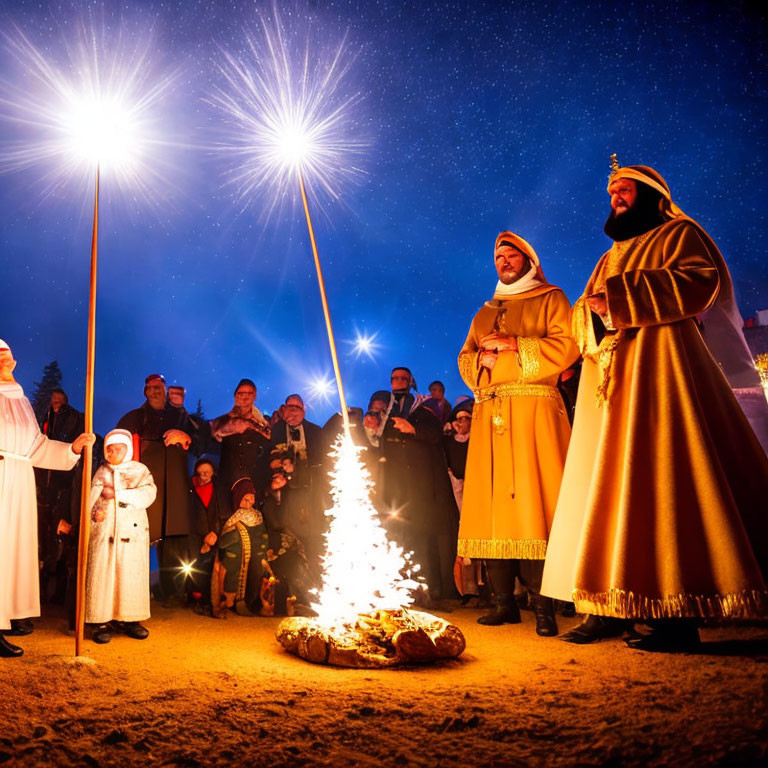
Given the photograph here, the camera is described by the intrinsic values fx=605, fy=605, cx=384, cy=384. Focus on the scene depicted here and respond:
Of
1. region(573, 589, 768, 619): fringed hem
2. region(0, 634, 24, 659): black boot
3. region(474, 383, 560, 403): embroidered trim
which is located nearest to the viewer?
region(573, 589, 768, 619): fringed hem

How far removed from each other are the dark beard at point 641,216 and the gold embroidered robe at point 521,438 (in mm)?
773

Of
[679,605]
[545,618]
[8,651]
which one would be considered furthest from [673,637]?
[8,651]

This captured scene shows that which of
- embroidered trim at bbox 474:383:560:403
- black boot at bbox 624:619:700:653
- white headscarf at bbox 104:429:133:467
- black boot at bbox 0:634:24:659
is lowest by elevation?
black boot at bbox 0:634:24:659

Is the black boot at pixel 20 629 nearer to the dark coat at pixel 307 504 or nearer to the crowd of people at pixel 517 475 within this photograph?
the crowd of people at pixel 517 475

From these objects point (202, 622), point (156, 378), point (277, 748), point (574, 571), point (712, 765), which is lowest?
point (202, 622)

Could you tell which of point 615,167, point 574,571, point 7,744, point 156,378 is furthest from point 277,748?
point 156,378

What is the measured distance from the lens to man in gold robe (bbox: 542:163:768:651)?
2932mm

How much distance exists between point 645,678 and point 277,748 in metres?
1.59

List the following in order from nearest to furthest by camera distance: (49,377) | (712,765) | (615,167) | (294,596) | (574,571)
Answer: (712,765)
(574,571)
(615,167)
(294,596)
(49,377)

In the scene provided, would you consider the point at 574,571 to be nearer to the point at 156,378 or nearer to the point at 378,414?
the point at 378,414

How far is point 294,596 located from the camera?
18.3 feet

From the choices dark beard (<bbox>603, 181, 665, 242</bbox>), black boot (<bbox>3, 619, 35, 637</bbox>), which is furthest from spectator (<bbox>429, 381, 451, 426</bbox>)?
black boot (<bbox>3, 619, 35, 637</bbox>)

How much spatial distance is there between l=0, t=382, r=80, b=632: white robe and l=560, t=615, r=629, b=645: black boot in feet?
12.3

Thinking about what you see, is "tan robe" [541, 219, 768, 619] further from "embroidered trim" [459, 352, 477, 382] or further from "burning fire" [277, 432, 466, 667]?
"embroidered trim" [459, 352, 477, 382]
